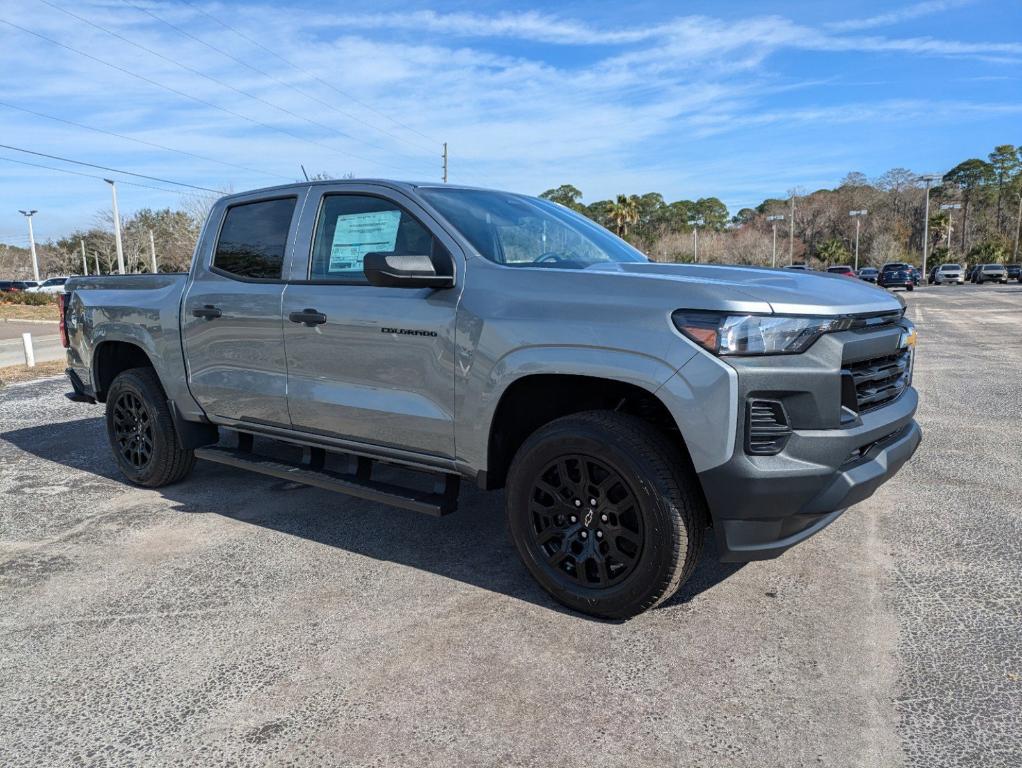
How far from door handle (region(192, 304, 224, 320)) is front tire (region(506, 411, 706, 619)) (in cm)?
226

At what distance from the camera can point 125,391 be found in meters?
5.32

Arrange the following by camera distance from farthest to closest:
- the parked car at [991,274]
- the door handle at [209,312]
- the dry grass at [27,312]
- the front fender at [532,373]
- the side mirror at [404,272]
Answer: the parked car at [991,274] < the dry grass at [27,312] < the door handle at [209,312] < the side mirror at [404,272] < the front fender at [532,373]

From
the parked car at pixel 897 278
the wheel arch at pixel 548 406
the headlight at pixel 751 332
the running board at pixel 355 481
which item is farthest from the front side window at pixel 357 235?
the parked car at pixel 897 278

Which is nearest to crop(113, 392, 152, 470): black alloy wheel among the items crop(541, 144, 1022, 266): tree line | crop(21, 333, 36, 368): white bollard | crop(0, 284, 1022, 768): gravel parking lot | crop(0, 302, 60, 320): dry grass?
crop(0, 284, 1022, 768): gravel parking lot

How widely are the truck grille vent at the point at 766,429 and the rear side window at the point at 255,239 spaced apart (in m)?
2.80

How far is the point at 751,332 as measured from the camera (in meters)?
2.81

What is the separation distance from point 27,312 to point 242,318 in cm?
3156

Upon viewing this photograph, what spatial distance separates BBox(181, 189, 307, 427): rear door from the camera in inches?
171

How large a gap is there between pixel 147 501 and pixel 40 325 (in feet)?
76.8

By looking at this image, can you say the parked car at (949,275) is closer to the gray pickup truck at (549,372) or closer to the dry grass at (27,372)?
the dry grass at (27,372)

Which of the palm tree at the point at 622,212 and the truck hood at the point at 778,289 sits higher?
the palm tree at the point at 622,212

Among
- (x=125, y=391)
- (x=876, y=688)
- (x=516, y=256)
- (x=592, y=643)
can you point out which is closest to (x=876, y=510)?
(x=876, y=688)

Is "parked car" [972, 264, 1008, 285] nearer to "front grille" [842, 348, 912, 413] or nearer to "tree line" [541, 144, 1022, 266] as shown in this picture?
"tree line" [541, 144, 1022, 266]

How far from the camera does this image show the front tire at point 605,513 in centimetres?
300
